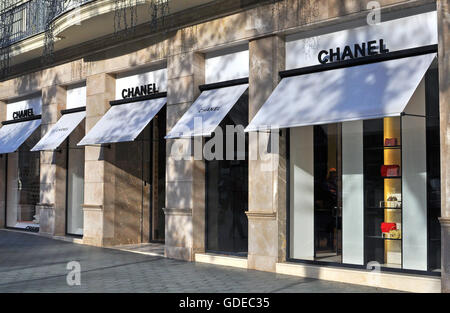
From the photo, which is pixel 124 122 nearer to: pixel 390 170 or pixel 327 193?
pixel 327 193

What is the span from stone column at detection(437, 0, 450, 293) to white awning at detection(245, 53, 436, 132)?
0.32 metres

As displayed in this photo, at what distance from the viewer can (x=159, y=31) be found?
1434 centimetres

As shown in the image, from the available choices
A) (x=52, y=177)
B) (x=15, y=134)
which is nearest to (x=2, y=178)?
(x=15, y=134)

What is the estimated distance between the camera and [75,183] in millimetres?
18141

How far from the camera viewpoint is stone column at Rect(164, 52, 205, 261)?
43.6ft

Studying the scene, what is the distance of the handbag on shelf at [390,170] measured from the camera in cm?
1012

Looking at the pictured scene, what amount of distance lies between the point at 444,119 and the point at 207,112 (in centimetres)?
513

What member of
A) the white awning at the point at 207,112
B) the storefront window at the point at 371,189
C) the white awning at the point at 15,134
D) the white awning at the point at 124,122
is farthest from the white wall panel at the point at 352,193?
the white awning at the point at 15,134

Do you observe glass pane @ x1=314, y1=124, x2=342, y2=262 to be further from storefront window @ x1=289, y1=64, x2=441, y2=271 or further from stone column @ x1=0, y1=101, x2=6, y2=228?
stone column @ x1=0, y1=101, x2=6, y2=228

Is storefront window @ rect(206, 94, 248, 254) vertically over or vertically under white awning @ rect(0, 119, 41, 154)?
under

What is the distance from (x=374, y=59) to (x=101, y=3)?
257 inches

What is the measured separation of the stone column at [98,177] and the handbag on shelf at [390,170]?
811 cm

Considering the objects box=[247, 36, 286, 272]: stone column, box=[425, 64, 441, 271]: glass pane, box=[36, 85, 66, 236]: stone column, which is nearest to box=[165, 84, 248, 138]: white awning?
box=[247, 36, 286, 272]: stone column
